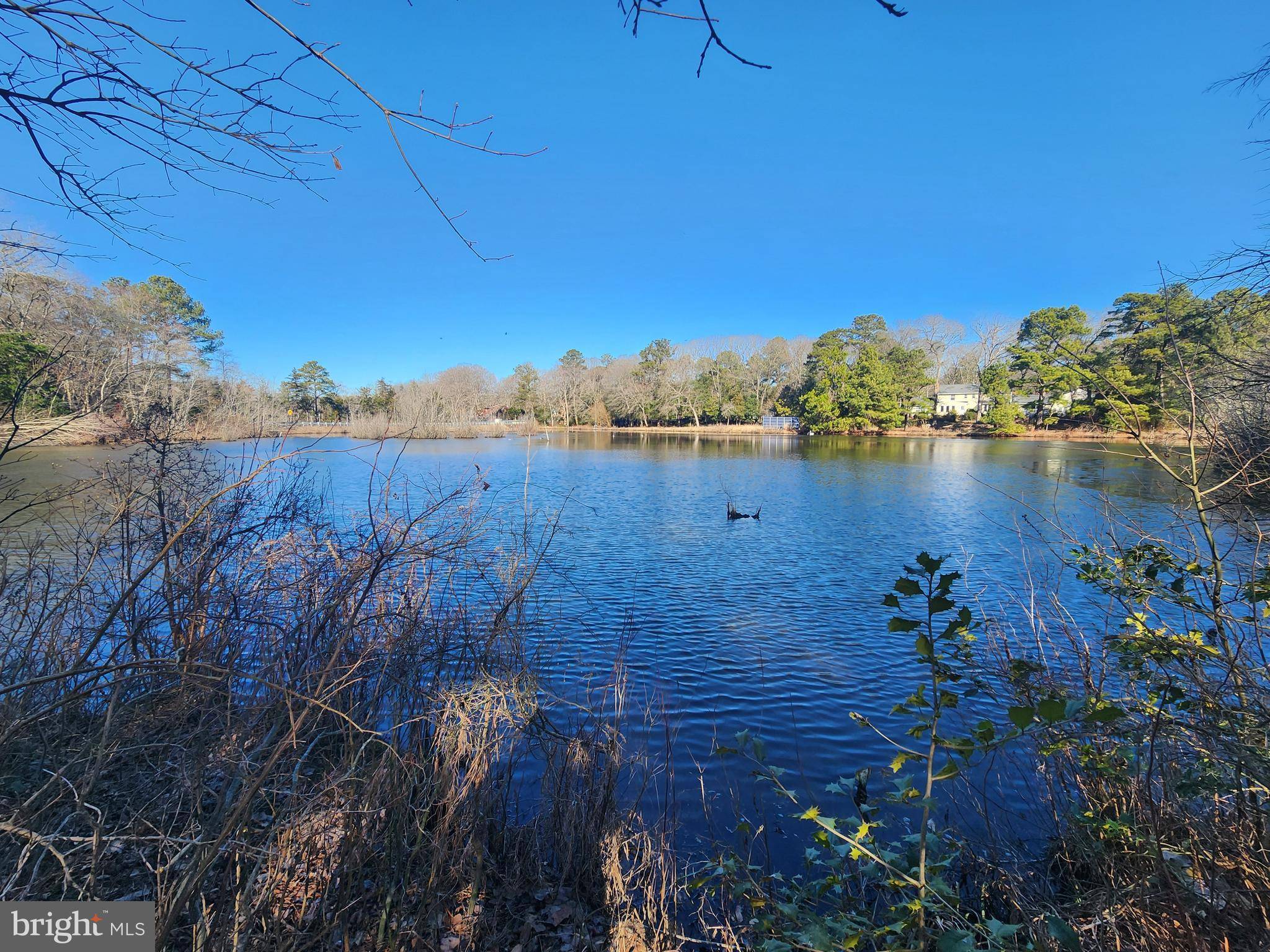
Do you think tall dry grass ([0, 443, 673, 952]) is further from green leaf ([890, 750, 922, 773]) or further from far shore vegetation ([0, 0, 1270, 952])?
green leaf ([890, 750, 922, 773])

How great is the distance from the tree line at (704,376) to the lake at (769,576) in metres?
0.97

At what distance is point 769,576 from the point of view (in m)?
11.7

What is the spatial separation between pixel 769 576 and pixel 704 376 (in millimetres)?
60039

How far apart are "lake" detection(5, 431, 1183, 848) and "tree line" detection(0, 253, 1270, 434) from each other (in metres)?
0.97

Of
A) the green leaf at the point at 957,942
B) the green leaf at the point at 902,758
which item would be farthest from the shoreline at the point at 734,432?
the green leaf at the point at 957,942

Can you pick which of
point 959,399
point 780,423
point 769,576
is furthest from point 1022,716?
point 959,399

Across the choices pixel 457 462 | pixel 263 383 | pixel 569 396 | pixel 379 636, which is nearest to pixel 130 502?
pixel 379 636

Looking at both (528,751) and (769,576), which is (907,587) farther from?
(769,576)

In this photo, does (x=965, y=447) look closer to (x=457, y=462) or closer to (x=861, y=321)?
(x=861, y=321)

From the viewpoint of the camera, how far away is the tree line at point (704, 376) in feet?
10.1

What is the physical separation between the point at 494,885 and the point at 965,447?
4691cm

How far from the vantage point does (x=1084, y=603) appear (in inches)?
371

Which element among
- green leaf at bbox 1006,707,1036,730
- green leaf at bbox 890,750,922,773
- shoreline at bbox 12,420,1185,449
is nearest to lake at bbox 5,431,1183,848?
green leaf at bbox 890,750,922,773

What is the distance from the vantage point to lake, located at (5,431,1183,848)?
6.03 m
